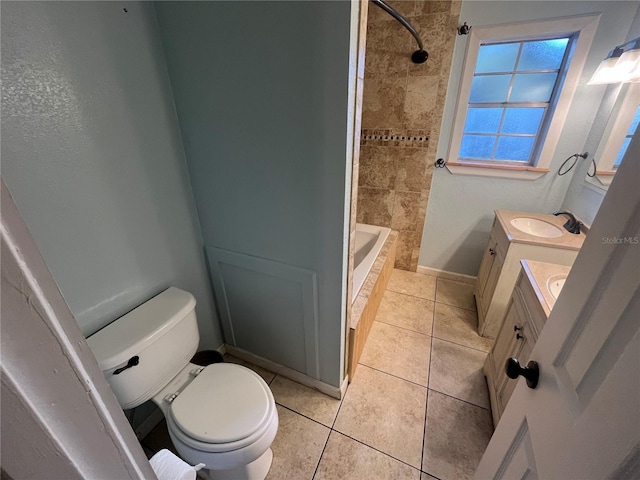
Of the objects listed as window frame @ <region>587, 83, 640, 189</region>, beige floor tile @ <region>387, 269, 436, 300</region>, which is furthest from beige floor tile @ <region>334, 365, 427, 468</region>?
window frame @ <region>587, 83, 640, 189</region>

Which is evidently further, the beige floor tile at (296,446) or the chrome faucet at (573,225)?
the chrome faucet at (573,225)

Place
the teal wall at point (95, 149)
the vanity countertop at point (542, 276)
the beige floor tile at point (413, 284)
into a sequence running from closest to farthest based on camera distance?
the teal wall at point (95, 149) < the vanity countertop at point (542, 276) < the beige floor tile at point (413, 284)

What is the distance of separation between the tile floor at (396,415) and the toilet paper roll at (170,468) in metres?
0.82

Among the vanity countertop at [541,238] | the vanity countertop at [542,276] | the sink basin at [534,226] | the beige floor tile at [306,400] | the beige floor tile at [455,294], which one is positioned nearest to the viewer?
the vanity countertop at [542,276]

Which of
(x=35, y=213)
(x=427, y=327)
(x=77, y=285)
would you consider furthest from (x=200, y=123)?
(x=427, y=327)

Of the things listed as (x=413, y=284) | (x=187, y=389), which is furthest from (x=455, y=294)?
(x=187, y=389)

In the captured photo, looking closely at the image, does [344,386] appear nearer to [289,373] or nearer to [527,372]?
[289,373]

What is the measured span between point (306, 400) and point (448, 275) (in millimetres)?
1847

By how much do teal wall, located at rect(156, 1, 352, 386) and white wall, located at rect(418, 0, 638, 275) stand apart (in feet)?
5.50

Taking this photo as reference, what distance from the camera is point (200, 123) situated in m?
1.13

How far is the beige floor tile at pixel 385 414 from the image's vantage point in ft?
4.27

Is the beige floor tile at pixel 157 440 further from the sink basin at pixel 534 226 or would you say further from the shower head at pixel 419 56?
the shower head at pixel 419 56

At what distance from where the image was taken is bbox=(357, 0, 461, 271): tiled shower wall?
195 cm

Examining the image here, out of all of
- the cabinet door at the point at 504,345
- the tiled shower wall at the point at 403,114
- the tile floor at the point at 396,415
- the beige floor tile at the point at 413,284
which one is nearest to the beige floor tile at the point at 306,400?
the tile floor at the point at 396,415
